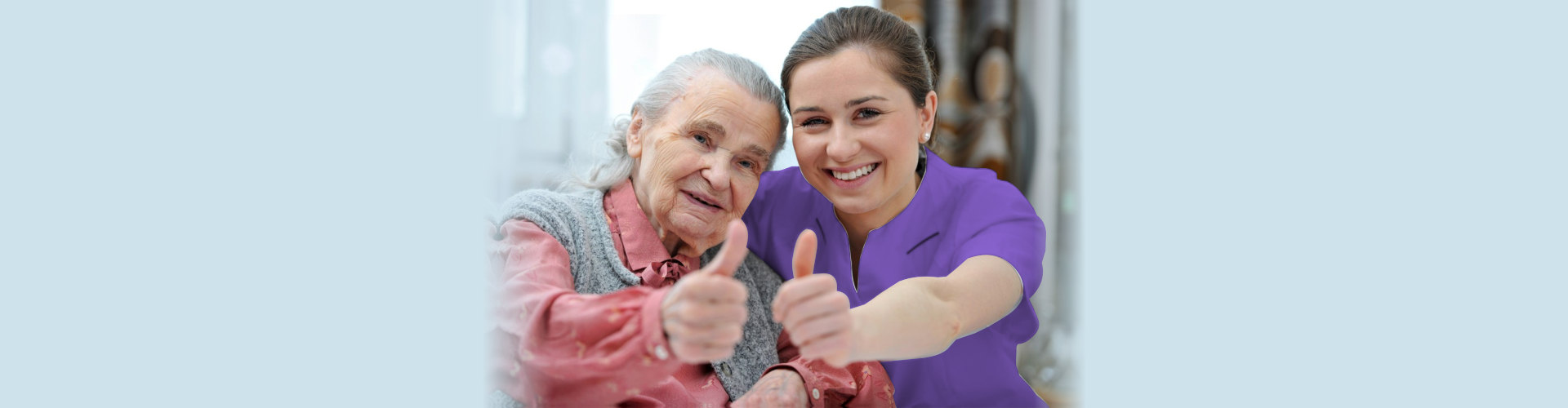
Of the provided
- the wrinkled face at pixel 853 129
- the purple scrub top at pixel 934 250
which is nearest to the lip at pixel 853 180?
the wrinkled face at pixel 853 129

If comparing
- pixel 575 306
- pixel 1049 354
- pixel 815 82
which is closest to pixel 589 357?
pixel 575 306

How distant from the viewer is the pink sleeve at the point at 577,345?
68 centimetres

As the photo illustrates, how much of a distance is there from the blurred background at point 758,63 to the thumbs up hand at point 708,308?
34cm

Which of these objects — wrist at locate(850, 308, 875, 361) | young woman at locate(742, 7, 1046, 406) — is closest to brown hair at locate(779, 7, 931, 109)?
young woman at locate(742, 7, 1046, 406)

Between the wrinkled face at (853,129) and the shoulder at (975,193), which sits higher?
the wrinkled face at (853,129)

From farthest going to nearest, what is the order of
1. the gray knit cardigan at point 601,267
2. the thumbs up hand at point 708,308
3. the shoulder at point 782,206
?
the shoulder at point 782,206
the gray knit cardigan at point 601,267
the thumbs up hand at point 708,308

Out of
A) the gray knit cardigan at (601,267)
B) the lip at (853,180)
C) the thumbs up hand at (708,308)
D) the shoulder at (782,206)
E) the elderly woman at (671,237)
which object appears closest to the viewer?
the thumbs up hand at (708,308)

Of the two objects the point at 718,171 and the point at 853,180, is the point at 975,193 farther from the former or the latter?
the point at 718,171

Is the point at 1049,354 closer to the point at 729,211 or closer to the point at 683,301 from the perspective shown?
the point at 729,211

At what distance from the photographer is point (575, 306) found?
0.71m

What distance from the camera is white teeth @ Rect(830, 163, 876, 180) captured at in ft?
3.33

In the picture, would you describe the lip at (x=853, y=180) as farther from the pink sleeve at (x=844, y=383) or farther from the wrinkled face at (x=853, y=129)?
the pink sleeve at (x=844, y=383)

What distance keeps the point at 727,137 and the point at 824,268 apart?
0.25m

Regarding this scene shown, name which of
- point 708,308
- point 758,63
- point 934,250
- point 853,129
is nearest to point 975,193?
point 934,250
